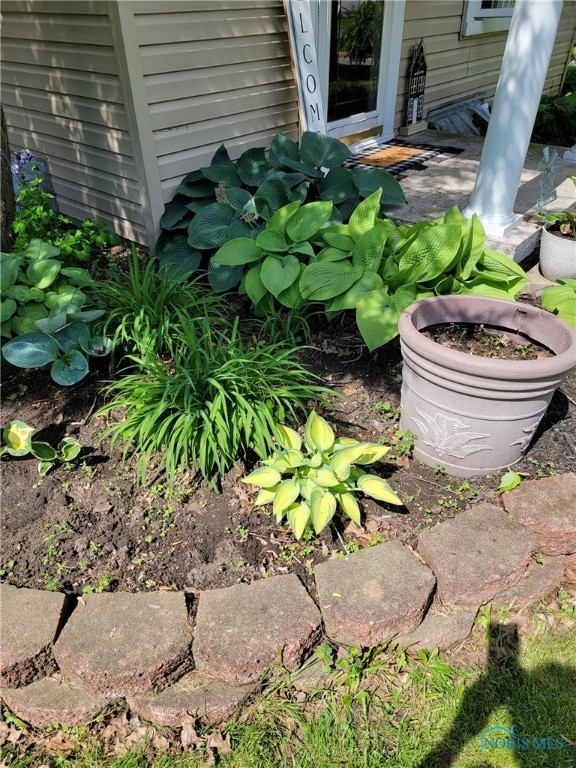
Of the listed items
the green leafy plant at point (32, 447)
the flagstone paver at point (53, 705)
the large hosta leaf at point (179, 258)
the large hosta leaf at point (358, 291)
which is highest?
the large hosta leaf at point (358, 291)

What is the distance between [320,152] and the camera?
3406 millimetres

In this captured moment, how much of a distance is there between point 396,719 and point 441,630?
0.97ft

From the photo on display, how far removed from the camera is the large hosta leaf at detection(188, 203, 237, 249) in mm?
3029

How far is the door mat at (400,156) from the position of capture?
14.8ft

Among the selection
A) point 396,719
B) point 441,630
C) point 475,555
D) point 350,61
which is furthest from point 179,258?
point 350,61

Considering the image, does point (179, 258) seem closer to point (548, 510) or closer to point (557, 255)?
point (557, 255)

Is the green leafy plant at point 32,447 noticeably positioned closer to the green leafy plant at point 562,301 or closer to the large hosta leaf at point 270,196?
the large hosta leaf at point 270,196

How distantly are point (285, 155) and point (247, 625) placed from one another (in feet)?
8.79

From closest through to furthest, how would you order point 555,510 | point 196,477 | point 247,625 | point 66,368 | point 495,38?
point 247,625 → point 555,510 → point 196,477 → point 66,368 → point 495,38

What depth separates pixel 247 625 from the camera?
1647 mm

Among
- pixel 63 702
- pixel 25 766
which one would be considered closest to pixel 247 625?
pixel 63 702

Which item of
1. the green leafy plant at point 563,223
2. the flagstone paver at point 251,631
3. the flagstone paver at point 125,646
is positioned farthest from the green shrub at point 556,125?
the flagstone paver at point 125,646

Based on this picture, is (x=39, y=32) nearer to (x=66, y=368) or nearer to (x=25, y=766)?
(x=66, y=368)

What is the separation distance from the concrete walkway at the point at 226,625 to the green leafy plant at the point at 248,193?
1.69 metres
